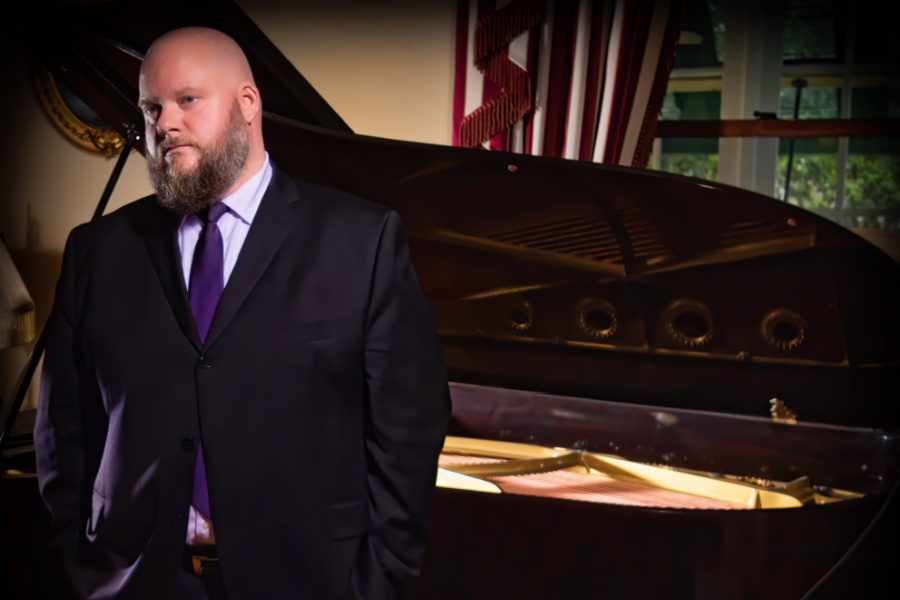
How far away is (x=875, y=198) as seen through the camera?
278 cm

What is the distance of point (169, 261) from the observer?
1076 millimetres

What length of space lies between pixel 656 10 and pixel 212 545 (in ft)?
6.95

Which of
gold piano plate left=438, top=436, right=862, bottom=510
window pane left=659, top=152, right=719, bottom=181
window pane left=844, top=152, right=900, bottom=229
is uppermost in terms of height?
window pane left=659, top=152, right=719, bottom=181

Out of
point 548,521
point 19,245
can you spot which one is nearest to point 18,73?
point 19,245

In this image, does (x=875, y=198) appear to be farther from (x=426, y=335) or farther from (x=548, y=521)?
(x=426, y=335)

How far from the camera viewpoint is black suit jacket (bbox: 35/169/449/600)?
1.04m

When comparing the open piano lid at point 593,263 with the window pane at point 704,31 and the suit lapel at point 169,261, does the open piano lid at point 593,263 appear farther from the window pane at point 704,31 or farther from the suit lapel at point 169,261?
the window pane at point 704,31

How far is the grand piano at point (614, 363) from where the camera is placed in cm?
145

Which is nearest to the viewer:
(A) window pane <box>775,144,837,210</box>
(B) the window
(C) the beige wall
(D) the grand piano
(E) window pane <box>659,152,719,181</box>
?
(D) the grand piano

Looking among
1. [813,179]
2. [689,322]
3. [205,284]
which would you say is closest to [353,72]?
[689,322]

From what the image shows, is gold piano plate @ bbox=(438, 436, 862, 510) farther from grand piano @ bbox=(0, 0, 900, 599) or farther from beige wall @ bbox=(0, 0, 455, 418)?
beige wall @ bbox=(0, 0, 455, 418)

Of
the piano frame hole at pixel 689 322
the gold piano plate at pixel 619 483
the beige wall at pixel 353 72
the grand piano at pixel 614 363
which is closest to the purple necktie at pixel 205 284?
the grand piano at pixel 614 363

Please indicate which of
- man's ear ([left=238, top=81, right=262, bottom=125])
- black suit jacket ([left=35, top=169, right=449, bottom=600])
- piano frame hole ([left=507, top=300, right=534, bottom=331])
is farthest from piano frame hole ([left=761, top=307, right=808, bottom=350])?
man's ear ([left=238, top=81, right=262, bottom=125])

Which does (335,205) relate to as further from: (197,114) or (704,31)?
(704,31)
